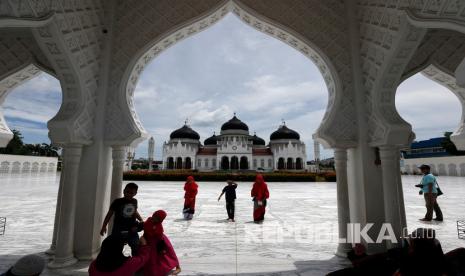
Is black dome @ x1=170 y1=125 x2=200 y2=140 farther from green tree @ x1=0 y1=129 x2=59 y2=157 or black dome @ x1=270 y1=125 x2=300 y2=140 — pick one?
green tree @ x1=0 y1=129 x2=59 y2=157

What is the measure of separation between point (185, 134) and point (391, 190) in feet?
150

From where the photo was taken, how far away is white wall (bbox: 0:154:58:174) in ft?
82.1

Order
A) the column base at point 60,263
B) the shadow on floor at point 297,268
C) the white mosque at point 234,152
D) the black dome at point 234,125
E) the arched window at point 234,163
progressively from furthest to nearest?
the black dome at point 234,125 < the arched window at point 234,163 < the white mosque at point 234,152 < the column base at point 60,263 < the shadow on floor at point 297,268

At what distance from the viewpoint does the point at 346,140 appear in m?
3.31

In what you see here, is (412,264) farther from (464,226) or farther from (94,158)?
(464,226)

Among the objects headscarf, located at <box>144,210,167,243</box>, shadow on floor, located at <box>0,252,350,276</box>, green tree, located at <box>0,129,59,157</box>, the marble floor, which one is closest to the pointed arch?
headscarf, located at <box>144,210,167,243</box>

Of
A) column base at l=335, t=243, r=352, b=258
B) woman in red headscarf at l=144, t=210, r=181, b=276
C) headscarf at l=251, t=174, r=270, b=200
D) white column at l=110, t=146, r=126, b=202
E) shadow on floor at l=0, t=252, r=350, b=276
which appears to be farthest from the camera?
headscarf at l=251, t=174, r=270, b=200

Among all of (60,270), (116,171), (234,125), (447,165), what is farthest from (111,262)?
(234,125)

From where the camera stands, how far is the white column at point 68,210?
9.77ft

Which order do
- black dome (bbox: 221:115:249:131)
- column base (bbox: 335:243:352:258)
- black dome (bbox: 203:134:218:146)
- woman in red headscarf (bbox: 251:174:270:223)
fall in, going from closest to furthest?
column base (bbox: 335:243:352:258) → woman in red headscarf (bbox: 251:174:270:223) → black dome (bbox: 221:115:249:131) → black dome (bbox: 203:134:218:146)

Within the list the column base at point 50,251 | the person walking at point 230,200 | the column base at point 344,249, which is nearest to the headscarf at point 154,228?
the column base at point 50,251

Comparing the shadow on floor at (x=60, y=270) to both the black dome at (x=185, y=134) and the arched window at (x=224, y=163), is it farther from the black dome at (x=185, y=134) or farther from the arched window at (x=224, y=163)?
the black dome at (x=185, y=134)

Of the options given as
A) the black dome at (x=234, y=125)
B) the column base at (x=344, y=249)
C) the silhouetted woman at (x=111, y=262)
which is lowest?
the column base at (x=344, y=249)

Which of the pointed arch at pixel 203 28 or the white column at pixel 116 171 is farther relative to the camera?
the white column at pixel 116 171
